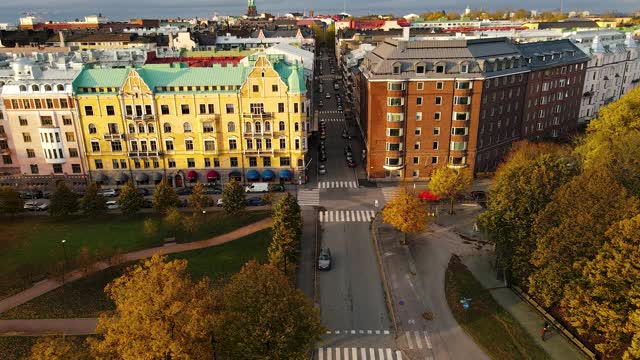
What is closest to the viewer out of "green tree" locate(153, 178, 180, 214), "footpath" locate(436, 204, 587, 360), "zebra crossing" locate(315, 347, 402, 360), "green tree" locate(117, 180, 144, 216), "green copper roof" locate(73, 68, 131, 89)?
"zebra crossing" locate(315, 347, 402, 360)

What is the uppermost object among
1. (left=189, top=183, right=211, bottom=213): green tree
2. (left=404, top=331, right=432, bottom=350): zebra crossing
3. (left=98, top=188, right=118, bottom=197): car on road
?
(left=189, top=183, right=211, bottom=213): green tree

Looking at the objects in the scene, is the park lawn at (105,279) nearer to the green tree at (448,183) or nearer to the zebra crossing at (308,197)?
the zebra crossing at (308,197)

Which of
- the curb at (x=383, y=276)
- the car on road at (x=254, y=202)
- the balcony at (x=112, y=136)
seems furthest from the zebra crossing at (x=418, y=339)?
the balcony at (x=112, y=136)

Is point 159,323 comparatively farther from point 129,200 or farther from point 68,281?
point 129,200

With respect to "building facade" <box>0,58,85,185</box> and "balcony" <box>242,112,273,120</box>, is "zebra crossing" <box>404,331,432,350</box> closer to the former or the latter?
"balcony" <box>242,112,273,120</box>

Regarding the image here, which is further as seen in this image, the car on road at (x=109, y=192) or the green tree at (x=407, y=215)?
the car on road at (x=109, y=192)

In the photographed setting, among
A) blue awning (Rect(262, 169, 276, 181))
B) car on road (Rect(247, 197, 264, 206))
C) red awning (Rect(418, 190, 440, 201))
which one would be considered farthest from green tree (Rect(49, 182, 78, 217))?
red awning (Rect(418, 190, 440, 201))

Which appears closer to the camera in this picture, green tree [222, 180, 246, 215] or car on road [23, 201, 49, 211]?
green tree [222, 180, 246, 215]

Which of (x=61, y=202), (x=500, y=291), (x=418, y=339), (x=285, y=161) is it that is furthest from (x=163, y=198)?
(x=500, y=291)
